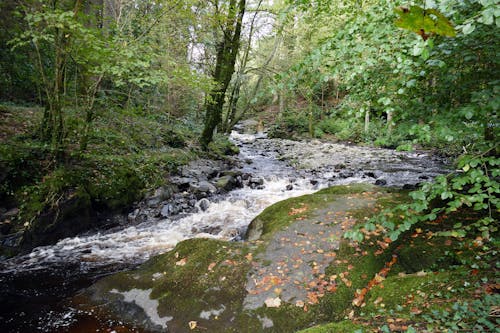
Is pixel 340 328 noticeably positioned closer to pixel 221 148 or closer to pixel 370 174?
pixel 370 174

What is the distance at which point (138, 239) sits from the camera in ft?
21.4

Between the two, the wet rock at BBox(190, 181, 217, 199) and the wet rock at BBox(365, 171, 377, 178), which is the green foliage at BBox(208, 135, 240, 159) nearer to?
the wet rock at BBox(190, 181, 217, 199)

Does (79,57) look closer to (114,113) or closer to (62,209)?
(114,113)

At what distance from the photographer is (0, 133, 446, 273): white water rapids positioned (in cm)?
547

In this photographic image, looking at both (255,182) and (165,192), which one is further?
(255,182)

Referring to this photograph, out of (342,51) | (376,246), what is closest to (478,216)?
(376,246)

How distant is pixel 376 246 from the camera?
171 inches

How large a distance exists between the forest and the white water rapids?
169 mm

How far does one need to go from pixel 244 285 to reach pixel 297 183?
7498 mm

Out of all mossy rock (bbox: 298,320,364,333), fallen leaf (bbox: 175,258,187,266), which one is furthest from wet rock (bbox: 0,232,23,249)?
mossy rock (bbox: 298,320,364,333)

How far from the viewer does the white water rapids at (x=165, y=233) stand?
547cm

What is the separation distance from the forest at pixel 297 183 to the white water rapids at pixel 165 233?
0.56 feet

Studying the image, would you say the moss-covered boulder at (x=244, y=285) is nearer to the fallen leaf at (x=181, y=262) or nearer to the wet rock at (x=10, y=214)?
the fallen leaf at (x=181, y=262)

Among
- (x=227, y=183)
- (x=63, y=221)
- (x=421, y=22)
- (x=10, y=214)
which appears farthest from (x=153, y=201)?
(x=421, y=22)
